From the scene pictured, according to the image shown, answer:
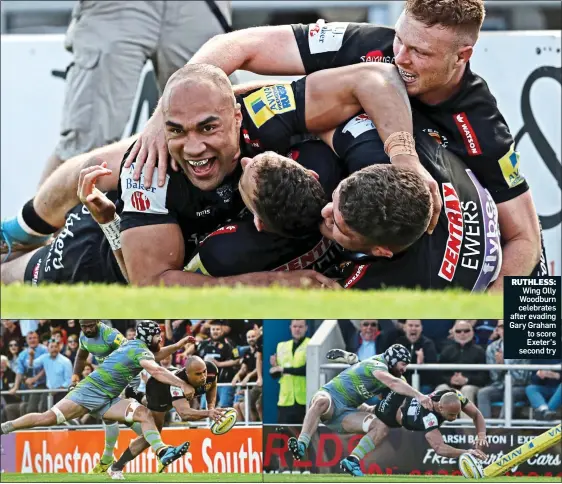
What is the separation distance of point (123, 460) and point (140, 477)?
0.05 meters

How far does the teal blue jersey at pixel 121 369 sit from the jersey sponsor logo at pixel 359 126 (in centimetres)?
58

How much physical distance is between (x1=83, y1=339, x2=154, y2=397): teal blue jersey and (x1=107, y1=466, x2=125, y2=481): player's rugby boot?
0.49ft

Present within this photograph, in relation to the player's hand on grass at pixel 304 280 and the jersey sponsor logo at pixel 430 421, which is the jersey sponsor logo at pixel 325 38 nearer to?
the player's hand on grass at pixel 304 280

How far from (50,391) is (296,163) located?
635mm

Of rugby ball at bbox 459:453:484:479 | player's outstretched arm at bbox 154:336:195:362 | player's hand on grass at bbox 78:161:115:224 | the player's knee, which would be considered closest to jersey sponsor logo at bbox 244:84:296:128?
player's hand on grass at bbox 78:161:115:224

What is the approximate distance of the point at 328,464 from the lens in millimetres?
2125

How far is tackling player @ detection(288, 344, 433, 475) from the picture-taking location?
210 cm

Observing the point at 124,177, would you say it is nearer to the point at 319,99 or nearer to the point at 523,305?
the point at 319,99

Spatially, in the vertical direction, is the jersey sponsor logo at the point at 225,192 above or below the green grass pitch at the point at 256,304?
above

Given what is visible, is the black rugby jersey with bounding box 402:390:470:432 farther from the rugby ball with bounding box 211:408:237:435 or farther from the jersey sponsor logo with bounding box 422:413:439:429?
the rugby ball with bounding box 211:408:237:435

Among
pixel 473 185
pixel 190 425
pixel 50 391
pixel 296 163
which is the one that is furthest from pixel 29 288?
pixel 473 185

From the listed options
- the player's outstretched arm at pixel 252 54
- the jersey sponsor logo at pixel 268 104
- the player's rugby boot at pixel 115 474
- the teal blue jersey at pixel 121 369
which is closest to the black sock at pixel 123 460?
the player's rugby boot at pixel 115 474

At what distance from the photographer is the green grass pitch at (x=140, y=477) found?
214cm

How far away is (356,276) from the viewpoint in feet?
→ 7.30
